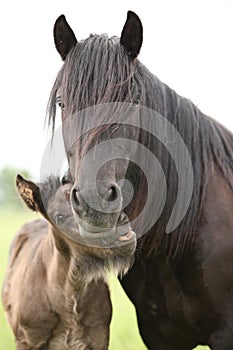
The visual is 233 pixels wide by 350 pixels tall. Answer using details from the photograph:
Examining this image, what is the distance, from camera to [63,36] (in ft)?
10.9

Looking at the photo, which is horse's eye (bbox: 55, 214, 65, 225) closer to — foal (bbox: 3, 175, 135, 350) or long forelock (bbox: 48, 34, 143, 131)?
foal (bbox: 3, 175, 135, 350)

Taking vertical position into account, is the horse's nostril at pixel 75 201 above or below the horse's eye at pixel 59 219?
above

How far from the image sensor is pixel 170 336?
12.5 ft

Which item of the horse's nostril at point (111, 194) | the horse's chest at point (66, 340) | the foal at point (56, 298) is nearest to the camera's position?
the horse's nostril at point (111, 194)

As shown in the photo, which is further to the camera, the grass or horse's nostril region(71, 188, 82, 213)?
the grass

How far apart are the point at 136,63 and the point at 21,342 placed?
2.31m

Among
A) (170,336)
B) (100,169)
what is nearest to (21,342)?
(170,336)

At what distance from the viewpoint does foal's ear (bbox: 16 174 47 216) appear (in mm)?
3791

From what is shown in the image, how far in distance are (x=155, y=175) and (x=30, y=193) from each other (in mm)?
874

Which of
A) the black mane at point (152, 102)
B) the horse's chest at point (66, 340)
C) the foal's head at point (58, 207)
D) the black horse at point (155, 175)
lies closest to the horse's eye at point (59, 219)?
the foal's head at point (58, 207)

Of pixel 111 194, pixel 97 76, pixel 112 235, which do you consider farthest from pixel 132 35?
pixel 112 235

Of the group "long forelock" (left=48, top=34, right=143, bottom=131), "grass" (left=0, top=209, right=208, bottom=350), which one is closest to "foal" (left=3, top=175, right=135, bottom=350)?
"grass" (left=0, top=209, right=208, bottom=350)

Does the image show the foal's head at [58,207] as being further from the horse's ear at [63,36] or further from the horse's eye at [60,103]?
the horse's ear at [63,36]

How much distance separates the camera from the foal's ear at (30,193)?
3791mm
